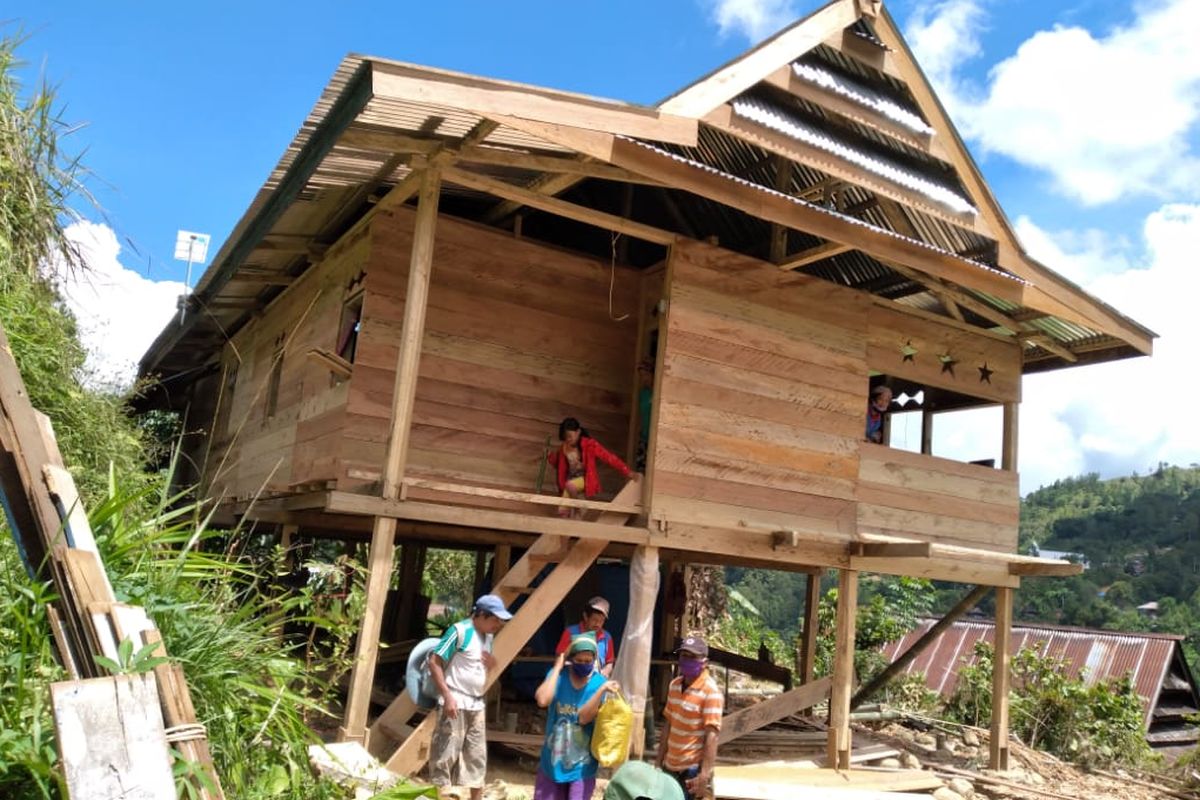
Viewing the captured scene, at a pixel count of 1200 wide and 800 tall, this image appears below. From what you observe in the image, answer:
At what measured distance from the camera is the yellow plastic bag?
514 cm

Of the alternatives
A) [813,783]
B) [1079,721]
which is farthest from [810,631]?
[813,783]

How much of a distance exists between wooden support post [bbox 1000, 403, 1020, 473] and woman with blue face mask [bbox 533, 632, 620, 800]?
24.1 ft

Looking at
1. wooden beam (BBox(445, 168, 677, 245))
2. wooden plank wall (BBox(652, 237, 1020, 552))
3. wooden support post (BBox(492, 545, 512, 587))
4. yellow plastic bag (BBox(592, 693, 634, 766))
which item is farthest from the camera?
wooden support post (BBox(492, 545, 512, 587))

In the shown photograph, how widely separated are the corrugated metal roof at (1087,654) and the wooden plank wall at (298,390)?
13.8 m

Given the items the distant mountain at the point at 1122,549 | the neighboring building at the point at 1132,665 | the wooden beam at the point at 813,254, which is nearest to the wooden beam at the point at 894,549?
the wooden beam at the point at 813,254

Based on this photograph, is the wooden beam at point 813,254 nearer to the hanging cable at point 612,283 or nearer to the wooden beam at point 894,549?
the hanging cable at point 612,283

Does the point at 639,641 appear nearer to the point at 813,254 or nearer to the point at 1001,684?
the point at 813,254

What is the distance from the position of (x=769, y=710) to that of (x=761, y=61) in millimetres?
5849

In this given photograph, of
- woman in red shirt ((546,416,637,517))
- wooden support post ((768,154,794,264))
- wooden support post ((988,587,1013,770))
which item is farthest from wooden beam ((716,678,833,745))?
wooden support post ((768,154,794,264))

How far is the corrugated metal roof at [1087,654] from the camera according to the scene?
20788 millimetres

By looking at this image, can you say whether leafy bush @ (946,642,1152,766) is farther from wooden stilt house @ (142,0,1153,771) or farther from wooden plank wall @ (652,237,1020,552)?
wooden plank wall @ (652,237,1020,552)

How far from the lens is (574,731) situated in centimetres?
534

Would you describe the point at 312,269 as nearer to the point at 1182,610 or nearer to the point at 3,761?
the point at 3,761

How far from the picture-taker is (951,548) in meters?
9.73
